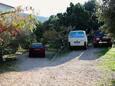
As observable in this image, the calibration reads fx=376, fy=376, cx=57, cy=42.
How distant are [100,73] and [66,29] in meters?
28.1

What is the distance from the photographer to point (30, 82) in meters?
17.1

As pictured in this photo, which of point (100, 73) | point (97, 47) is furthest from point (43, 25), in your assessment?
point (100, 73)

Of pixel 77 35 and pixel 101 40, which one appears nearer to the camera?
pixel 77 35

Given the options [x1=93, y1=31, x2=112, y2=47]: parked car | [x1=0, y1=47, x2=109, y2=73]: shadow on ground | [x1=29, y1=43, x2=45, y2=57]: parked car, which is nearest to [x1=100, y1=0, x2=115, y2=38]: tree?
[x1=0, y1=47, x2=109, y2=73]: shadow on ground

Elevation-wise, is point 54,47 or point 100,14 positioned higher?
point 100,14

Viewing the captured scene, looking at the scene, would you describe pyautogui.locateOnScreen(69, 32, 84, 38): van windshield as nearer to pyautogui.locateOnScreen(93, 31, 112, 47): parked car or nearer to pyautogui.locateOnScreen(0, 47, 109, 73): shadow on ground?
pyautogui.locateOnScreen(93, 31, 112, 47): parked car

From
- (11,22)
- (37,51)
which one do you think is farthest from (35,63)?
(37,51)

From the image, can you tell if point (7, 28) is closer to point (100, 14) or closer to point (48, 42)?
point (100, 14)

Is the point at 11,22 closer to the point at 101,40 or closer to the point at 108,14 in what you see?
the point at 108,14

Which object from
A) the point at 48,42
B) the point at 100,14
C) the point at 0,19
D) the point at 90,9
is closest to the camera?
the point at 100,14

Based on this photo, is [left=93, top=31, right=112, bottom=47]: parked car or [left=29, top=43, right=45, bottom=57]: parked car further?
[left=93, top=31, right=112, bottom=47]: parked car

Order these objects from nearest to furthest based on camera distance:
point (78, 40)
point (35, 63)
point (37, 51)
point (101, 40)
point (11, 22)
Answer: point (11, 22), point (35, 63), point (37, 51), point (78, 40), point (101, 40)

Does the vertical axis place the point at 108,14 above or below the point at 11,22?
above

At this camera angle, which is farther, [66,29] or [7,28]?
[66,29]
